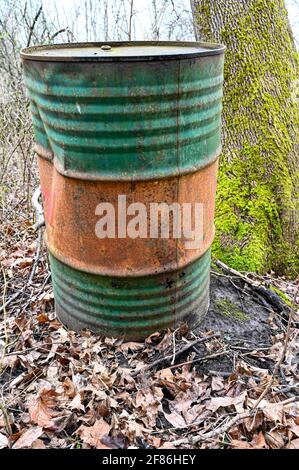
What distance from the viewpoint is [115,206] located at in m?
2.03

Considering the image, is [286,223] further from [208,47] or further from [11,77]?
[11,77]

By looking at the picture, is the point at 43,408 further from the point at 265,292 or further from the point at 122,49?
the point at 122,49

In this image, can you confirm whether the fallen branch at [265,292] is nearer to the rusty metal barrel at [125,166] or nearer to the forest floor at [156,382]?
the forest floor at [156,382]

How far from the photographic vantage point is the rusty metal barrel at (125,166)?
1.79m

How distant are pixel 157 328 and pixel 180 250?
51cm

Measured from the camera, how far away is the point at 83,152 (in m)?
1.93

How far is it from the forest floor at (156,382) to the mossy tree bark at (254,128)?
584 mm

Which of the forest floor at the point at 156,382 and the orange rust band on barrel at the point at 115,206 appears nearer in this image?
the forest floor at the point at 156,382

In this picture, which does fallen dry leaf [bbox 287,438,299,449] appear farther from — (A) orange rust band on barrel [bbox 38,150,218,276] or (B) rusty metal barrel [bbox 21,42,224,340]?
(A) orange rust band on barrel [bbox 38,150,218,276]

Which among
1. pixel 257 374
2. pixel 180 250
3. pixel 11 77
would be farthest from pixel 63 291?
pixel 11 77

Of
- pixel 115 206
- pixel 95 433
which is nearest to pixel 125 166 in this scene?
pixel 115 206

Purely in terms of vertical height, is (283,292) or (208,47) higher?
(208,47)

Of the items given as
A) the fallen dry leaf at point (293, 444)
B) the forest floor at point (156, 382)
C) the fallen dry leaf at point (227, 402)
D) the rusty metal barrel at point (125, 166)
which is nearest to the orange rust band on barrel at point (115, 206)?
the rusty metal barrel at point (125, 166)

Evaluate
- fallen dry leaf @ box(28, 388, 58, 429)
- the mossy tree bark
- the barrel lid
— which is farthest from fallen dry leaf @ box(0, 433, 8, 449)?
the mossy tree bark
